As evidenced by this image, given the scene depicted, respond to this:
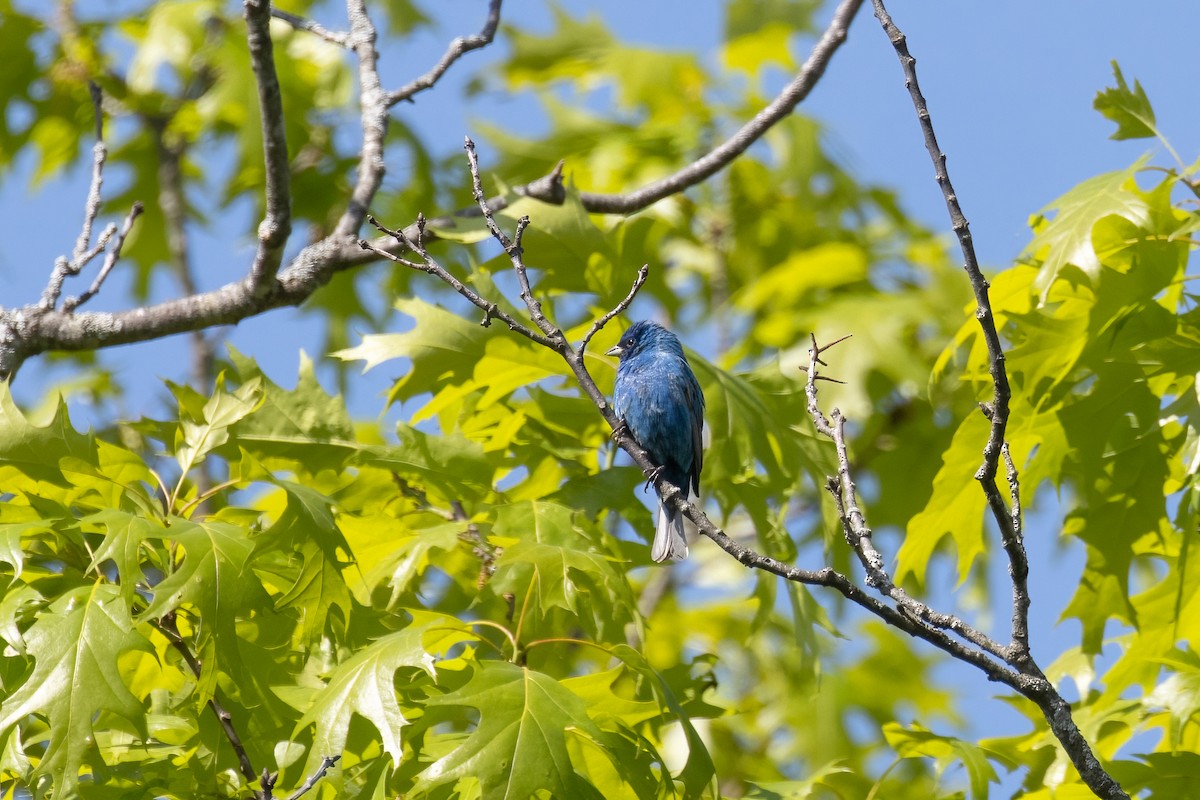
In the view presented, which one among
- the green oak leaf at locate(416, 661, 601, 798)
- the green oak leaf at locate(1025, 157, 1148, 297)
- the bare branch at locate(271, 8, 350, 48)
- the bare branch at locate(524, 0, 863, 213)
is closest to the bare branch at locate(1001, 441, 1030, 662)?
the green oak leaf at locate(416, 661, 601, 798)

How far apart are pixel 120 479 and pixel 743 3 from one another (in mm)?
6052

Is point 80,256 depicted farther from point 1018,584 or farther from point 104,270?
point 1018,584

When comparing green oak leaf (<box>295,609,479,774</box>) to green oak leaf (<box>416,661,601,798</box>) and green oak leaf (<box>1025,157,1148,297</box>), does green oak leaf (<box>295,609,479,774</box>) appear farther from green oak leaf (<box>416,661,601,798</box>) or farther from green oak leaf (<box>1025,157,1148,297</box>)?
green oak leaf (<box>1025,157,1148,297</box>)

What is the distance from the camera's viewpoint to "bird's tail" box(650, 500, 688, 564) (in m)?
4.53

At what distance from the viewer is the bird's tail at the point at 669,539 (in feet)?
14.9

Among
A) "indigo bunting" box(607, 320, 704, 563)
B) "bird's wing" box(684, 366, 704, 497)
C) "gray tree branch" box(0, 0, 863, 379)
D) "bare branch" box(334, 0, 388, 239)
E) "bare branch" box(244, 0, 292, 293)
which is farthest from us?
"indigo bunting" box(607, 320, 704, 563)

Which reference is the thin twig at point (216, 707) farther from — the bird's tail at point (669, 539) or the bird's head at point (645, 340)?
the bird's head at point (645, 340)

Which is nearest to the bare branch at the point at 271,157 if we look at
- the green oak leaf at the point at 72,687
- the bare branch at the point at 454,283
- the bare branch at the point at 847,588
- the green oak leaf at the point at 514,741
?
the bare branch at the point at 454,283

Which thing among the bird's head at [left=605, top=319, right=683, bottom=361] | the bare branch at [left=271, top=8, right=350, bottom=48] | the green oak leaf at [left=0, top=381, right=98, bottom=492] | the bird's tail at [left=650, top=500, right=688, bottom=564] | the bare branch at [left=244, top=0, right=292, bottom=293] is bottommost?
the green oak leaf at [left=0, top=381, right=98, bottom=492]

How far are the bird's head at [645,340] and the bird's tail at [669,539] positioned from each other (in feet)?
2.91

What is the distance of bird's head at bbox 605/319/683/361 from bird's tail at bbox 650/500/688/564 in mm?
887

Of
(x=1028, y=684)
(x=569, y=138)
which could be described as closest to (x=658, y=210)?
(x=569, y=138)

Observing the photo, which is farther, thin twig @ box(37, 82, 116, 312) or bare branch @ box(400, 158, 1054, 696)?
thin twig @ box(37, 82, 116, 312)

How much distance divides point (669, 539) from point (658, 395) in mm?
948
